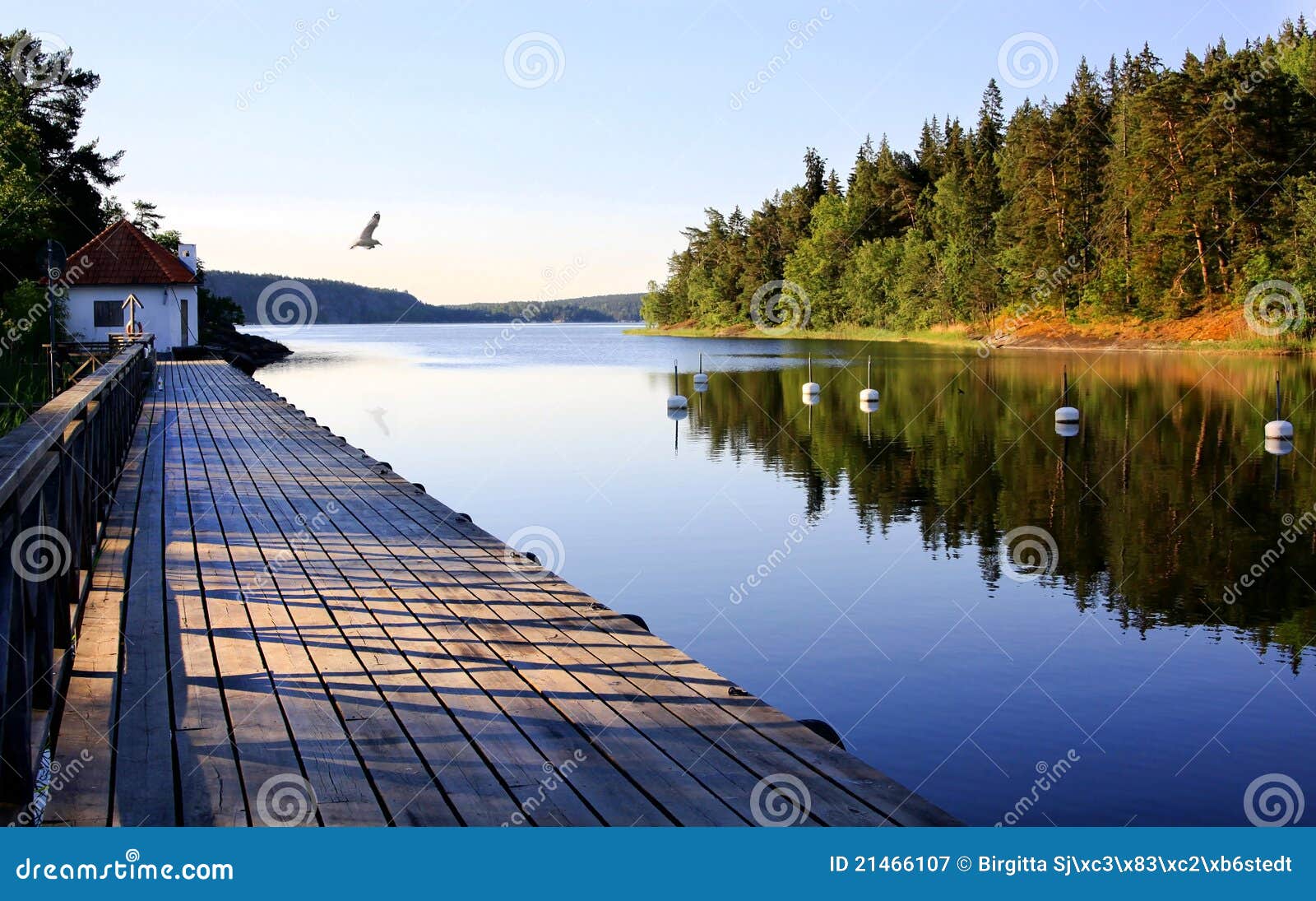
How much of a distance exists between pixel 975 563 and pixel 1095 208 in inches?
2151

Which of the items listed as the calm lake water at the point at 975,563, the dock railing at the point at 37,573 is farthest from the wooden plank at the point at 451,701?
the calm lake water at the point at 975,563

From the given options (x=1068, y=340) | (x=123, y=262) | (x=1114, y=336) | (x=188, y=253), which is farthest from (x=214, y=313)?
(x=1114, y=336)

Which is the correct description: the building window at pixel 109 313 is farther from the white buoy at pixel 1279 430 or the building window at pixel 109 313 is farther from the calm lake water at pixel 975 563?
the white buoy at pixel 1279 430

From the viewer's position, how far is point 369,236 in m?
13.8

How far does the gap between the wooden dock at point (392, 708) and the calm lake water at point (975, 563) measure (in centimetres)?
199

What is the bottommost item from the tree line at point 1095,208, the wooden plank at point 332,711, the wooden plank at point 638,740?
the wooden plank at point 638,740

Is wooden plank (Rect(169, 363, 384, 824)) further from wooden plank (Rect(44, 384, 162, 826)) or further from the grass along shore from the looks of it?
the grass along shore

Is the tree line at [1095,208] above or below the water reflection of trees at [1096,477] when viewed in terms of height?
above

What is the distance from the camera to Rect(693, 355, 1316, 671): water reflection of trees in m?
11.3

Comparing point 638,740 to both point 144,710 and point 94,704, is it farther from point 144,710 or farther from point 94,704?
point 94,704

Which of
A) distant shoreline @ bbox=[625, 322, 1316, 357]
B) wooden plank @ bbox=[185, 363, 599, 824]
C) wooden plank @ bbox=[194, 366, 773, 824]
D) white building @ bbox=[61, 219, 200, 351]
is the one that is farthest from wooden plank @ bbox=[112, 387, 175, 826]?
distant shoreline @ bbox=[625, 322, 1316, 357]

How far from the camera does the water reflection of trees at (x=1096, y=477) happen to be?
11.3 meters

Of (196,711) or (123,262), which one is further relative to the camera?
(123,262)
